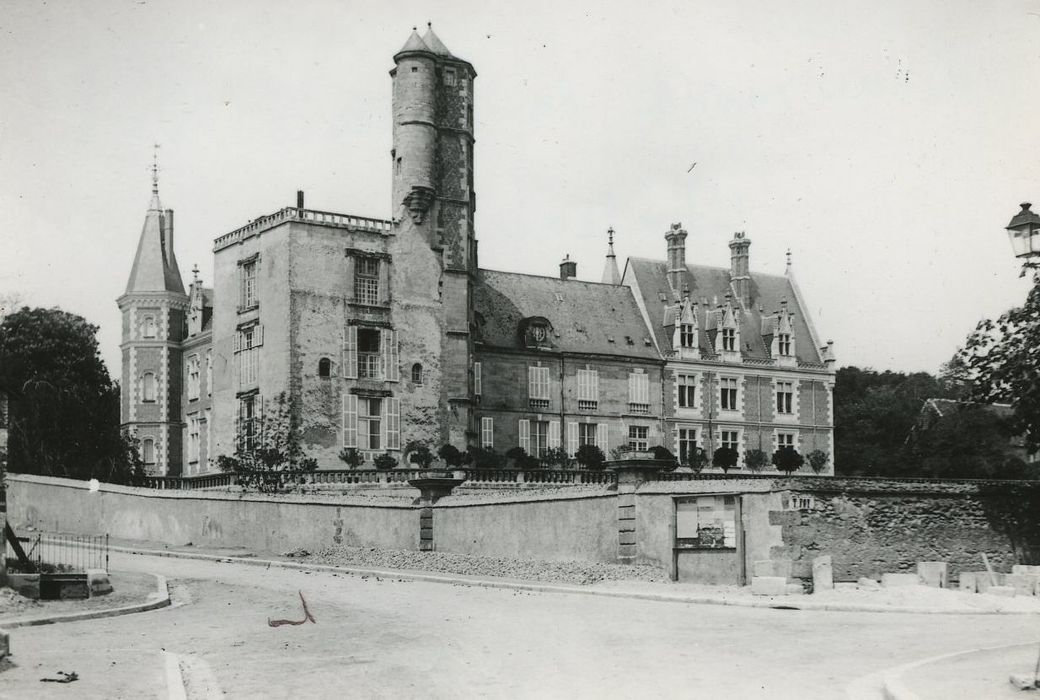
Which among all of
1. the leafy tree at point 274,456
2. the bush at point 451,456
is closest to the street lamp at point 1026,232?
the leafy tree at point 274,456

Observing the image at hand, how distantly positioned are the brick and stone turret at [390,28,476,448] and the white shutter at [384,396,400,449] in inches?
11.9

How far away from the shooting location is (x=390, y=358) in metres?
50.6

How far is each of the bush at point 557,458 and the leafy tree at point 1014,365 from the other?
99.5ft

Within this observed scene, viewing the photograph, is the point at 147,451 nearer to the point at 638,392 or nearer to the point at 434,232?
the point at 434,232

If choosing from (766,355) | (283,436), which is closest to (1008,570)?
(283,436)

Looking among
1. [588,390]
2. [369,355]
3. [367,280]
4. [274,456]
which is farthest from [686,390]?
[274,456]

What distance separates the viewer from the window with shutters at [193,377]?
58375 millimetres

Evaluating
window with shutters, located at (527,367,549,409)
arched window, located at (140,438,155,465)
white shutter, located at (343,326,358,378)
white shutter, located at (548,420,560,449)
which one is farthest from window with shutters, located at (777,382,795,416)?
arched window, located at (140,438,155,465)

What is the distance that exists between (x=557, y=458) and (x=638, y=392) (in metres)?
7.50

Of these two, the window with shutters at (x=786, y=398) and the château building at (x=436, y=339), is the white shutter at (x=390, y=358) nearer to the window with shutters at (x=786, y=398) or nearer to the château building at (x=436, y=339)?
the château building at (x=436, y=339)

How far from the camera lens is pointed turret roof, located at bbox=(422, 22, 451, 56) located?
179 ft

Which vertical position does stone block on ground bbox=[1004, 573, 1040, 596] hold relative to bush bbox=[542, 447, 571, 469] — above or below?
below

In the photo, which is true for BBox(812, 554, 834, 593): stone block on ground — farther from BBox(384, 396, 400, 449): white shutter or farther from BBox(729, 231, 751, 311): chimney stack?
BBox(729, 231, 751, 311): chimney stack

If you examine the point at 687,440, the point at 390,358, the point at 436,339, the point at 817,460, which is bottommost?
the point at 817,460
